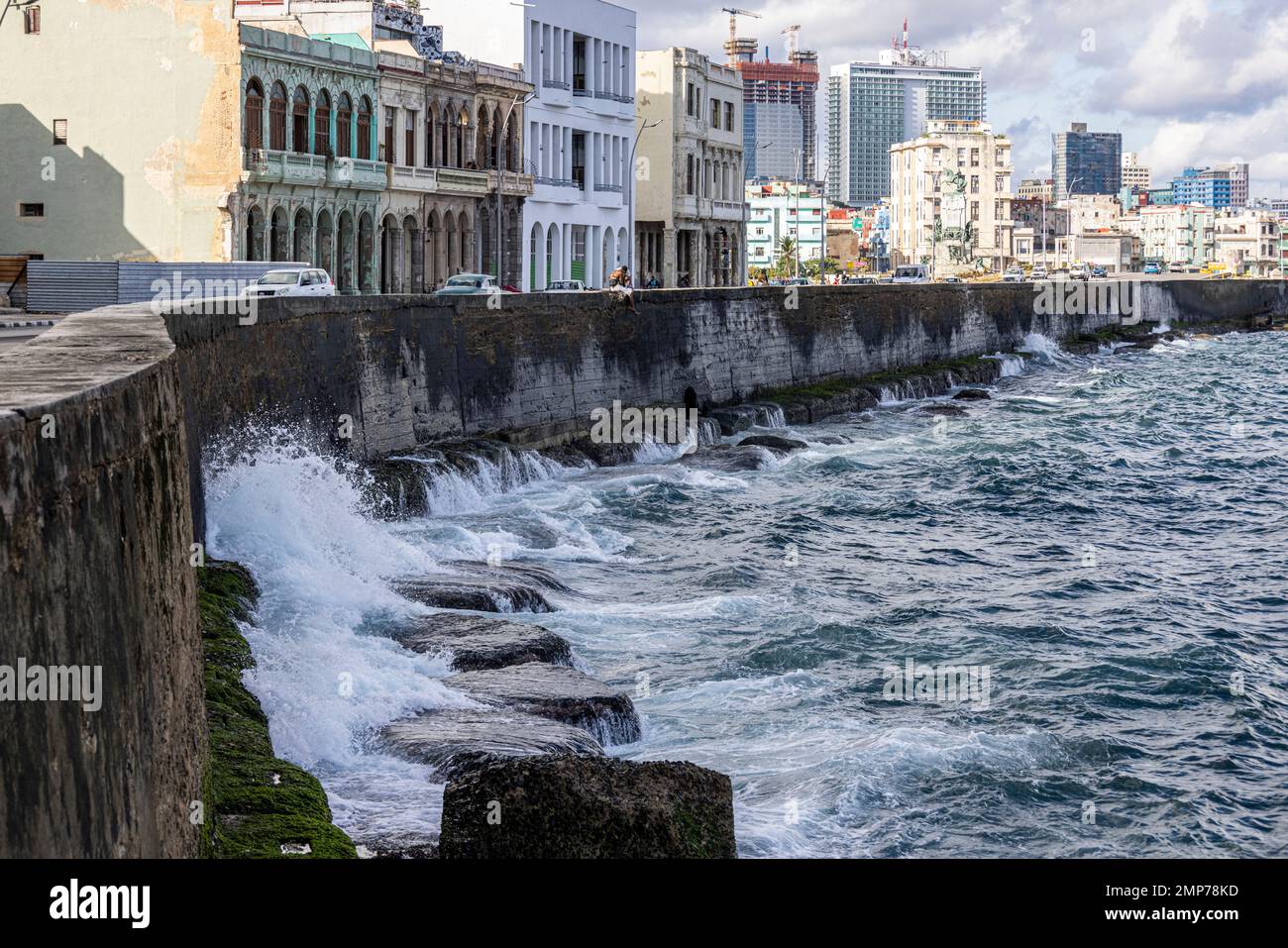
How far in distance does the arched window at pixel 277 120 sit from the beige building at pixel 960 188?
13930cm

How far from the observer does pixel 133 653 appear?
720cm

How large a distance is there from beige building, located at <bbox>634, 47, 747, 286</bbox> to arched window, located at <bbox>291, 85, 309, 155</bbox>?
25.1 meters

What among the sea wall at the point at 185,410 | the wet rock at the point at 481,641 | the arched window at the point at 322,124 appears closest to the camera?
the sea wall at the point at 185,410

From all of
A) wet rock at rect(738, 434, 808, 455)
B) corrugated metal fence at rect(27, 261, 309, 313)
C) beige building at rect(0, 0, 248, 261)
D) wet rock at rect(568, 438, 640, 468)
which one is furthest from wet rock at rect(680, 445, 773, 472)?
beige building at rect(0, 0, 248, 261)

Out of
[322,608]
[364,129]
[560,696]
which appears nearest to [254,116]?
[364,129]

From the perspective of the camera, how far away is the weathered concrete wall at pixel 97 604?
5.37 meters

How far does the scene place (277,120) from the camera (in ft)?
163

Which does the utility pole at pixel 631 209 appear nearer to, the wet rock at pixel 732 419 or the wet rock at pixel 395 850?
the wet rock at pixel 732 419

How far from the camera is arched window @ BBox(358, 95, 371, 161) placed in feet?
178

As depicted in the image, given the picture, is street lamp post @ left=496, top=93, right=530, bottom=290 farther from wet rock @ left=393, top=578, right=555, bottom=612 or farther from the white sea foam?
wet rock @ left=393, top=578, right=555, bottom=612

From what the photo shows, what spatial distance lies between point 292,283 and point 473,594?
65.2 ft

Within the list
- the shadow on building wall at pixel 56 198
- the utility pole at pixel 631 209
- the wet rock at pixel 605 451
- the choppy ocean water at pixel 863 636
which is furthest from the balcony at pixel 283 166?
the utility pole at pixel 631 209

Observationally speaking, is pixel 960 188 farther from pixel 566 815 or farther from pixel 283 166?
pixel 566 815
